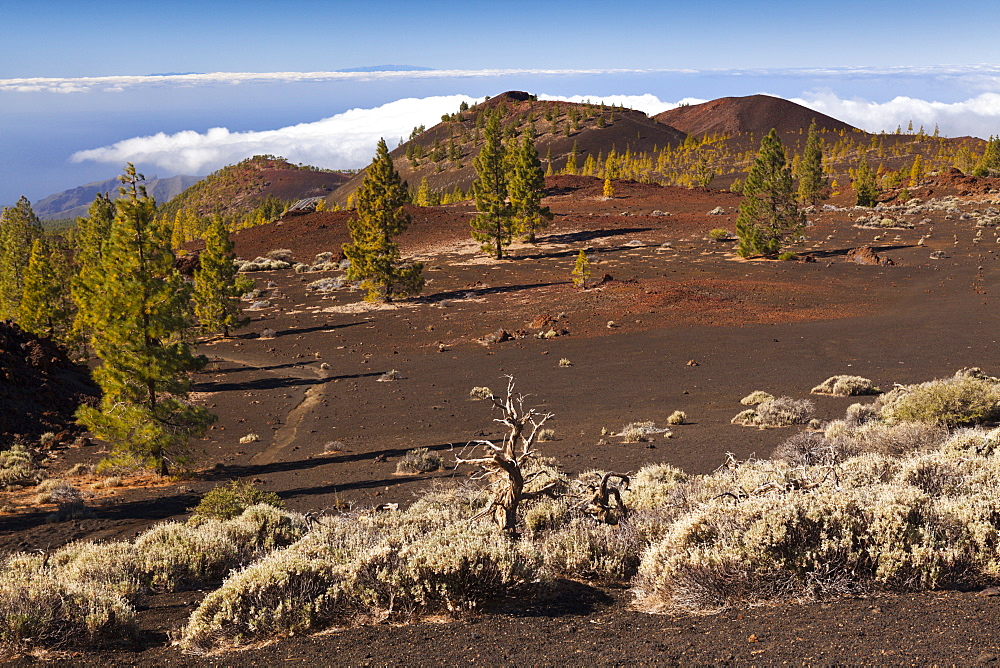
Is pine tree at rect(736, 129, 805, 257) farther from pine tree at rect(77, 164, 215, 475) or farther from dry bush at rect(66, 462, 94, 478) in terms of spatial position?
dry bush at rect(66, 462, 94, 478)

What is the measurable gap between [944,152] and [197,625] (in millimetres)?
150288

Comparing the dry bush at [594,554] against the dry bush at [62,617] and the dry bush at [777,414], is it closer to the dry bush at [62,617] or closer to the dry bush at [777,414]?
the dry bush at [62,617]

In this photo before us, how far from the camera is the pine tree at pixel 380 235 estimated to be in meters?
38.7

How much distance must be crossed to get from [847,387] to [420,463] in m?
11.2

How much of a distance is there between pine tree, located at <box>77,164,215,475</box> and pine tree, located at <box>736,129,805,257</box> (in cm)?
3609

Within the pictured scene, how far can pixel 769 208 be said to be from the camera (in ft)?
143

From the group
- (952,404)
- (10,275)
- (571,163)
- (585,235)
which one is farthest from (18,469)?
(571,163)

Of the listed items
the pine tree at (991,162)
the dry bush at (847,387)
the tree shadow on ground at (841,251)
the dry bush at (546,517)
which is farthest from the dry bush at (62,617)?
the pine tree at (991,162)

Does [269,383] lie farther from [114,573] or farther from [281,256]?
[281,256]

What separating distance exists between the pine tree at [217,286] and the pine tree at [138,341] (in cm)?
1746

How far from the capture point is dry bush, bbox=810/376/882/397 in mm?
17719

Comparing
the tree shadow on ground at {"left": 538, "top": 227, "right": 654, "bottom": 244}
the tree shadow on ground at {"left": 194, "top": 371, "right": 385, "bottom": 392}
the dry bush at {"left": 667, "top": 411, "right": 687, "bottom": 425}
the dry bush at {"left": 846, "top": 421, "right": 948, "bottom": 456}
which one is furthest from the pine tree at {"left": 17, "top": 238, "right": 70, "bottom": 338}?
the tree shadow on ground at {"left": 538, "top": 227, "right": 654, "bottom": 244}

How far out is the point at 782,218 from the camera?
44062mm

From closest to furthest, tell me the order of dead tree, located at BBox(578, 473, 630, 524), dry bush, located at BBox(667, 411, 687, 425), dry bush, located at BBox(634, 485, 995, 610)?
dry bush, located at BBox(634, 485, 995, 610) < dead tree, located at BBox(578, 473, 630, 524) < dry bush, located at BBox(667, 411, 687, 425)
